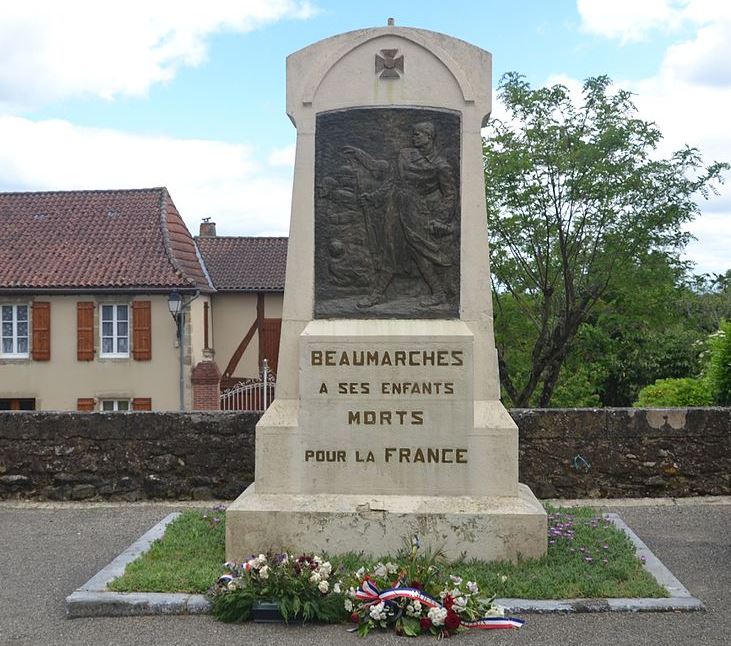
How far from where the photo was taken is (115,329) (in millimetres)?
23578

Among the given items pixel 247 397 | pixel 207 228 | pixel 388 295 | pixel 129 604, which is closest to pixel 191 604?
pixel 129 604

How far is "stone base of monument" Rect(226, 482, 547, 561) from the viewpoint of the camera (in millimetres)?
5957

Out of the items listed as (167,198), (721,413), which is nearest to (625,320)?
(721,413)

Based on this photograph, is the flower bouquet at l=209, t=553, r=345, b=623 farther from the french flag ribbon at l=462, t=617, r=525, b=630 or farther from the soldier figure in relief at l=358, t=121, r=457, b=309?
the soldier figure in relief at l=358, t=121, r=457, b=309

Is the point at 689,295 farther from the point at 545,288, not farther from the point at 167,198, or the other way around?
the point at 167,198

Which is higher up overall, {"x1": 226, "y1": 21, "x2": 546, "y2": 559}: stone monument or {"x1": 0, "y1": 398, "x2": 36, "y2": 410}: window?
{"x1": 226, "y1": 21, "x2": 546, "y2": 559}: stone monument

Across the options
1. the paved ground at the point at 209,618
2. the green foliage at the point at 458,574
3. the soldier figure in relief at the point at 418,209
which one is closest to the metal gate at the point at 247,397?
the paved ground at the point at 209,618

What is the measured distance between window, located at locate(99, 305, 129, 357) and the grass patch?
1738 centimetres

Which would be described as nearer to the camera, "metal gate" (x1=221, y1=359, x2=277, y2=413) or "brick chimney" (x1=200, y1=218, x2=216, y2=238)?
"metal gate" (x1=221, y1=359, x2=277, y2=413)

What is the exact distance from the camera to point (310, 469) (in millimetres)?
6332

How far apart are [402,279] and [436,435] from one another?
1208mm

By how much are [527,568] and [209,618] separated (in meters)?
2.11

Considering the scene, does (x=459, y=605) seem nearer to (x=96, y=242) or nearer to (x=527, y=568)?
(x=527, y=568)

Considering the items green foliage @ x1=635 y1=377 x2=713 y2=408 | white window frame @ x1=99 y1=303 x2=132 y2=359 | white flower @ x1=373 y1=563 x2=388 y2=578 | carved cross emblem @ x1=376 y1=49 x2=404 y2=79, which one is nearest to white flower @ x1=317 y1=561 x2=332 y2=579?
white flower @ x1=373 y1=563 x2=388 y2=578
